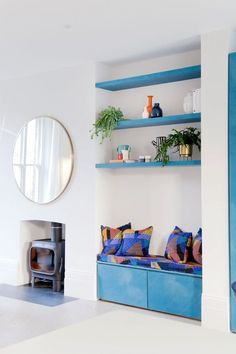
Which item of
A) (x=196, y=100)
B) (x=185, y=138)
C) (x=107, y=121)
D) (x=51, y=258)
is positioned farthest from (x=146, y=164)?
(x=51, y=258)

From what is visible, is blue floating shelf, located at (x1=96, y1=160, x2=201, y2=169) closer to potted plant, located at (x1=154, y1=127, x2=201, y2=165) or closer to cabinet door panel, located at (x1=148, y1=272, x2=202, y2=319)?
potted plant, located at (x1=154, y1=127, x2=201, y2=165)

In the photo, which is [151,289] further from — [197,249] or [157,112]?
[157,112]

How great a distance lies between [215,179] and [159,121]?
1.00 meters

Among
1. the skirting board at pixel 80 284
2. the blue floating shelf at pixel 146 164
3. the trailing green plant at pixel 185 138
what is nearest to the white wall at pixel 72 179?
the skirting board at pixel 80 284

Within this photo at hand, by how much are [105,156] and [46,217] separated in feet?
3.60

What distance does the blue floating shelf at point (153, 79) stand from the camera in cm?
466

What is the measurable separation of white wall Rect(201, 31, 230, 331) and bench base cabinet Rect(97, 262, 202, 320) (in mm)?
231

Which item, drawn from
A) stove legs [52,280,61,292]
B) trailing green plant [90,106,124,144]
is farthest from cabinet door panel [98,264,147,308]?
trailing green plant [90,106,124,144]

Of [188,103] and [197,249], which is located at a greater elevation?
[188,103]

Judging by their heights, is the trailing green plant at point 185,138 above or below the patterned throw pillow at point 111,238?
above

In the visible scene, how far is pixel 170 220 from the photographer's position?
5055 millimetres

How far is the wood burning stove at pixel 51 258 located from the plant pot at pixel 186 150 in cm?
195

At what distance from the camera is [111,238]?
5.24 meters

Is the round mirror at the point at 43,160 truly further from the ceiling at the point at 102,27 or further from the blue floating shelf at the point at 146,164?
the ceiling at the point at 102,27
